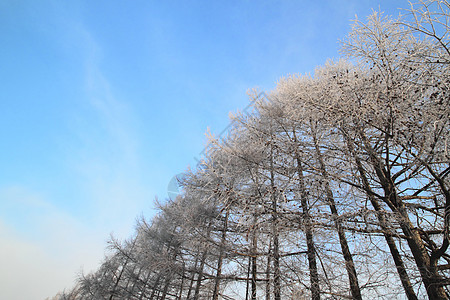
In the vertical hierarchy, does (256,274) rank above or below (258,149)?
below

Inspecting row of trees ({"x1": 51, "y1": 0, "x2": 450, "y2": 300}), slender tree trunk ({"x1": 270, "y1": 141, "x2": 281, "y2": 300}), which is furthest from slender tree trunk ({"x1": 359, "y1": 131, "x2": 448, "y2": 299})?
slender tree trunk ({"x1": 270, "y1": 141, "x2": 281, "y2": 300})

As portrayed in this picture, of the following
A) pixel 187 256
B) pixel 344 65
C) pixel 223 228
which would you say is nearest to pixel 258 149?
pixel 344 65

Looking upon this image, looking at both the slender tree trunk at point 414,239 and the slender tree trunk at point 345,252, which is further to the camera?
the slender tree trunk at point 345,252

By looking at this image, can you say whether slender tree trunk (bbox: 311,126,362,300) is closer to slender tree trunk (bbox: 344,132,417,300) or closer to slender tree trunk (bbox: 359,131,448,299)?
slender tree trunk (bbox: 344,132,417,300)

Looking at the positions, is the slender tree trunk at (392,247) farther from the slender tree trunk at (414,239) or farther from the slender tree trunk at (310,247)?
the slender tree trunk at (310,247)

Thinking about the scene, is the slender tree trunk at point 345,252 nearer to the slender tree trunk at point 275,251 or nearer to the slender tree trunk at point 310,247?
the slender tree trunk at point 310,247

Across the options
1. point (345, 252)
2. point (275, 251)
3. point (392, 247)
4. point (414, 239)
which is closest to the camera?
point (414, 239)

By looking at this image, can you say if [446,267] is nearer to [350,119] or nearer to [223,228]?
[350,119]

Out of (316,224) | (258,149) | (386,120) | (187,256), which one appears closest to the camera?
(386,120)

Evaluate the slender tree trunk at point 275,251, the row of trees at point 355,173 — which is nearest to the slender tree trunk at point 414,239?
the row of trees at point 355,173

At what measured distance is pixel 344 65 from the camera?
5320 millimetres

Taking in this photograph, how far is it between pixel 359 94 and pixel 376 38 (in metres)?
0.65

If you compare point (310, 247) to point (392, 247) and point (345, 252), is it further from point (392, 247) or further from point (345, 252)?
point (392, 247)

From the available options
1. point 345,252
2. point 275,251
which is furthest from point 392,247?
point 275,251
